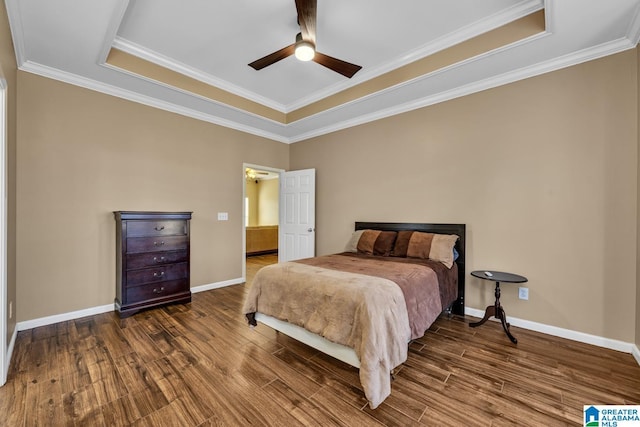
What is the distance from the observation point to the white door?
4.85 metres

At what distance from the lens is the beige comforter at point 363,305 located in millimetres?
1748

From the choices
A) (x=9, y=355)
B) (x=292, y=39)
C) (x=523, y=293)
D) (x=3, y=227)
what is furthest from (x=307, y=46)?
(x=9, y=355)

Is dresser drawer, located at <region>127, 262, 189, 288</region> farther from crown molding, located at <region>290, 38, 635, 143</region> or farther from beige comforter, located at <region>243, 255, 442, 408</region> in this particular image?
crown molding, located at <region>290, 38, 635, 143</region>

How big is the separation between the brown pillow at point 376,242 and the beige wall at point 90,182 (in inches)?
94.8

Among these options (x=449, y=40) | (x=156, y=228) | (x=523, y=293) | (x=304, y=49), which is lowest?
(x=523, y=293)

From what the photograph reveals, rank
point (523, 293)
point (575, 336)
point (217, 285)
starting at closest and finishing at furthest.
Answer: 1. point (575, 336)
2. point (523, 293)
3. point (217, 285)

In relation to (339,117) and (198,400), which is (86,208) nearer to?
(198,400)

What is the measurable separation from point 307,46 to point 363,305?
2.08 metres

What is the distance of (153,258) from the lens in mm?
3383

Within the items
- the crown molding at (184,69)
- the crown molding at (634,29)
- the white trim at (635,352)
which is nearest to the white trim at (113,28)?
the crown molding at (184,69)

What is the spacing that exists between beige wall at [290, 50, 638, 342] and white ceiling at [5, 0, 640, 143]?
0.28 meters
